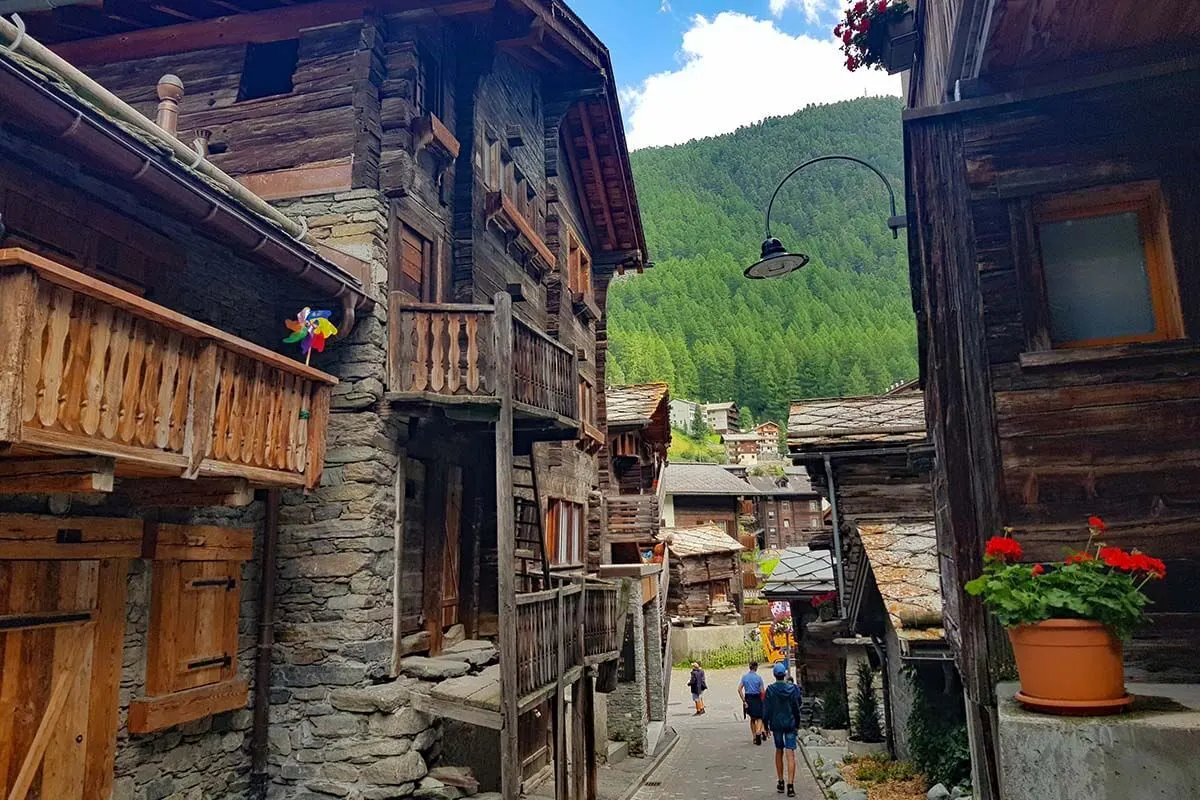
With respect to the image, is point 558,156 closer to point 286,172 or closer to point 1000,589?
point 286,172

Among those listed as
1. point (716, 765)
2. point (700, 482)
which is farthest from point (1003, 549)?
point (700, 482)

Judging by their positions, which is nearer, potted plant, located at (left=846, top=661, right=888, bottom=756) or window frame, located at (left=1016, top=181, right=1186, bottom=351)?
window frame, located at (left=1016, top=181, right=1186, bottom=351)

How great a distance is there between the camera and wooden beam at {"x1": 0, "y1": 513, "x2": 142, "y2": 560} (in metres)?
6.19

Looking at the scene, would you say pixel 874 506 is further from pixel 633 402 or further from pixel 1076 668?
pixel 1076 668

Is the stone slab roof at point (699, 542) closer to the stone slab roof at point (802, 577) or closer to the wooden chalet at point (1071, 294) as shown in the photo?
the stone slab roof at point (802, 577)

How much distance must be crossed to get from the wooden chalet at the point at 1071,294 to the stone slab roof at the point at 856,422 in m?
9.89

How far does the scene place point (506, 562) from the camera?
353 inches

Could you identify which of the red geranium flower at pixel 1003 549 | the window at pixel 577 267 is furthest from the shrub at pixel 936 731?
the window at pixel 577 267

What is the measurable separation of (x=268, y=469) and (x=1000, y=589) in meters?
5.63

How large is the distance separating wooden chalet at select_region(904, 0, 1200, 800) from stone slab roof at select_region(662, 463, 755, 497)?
140 ft

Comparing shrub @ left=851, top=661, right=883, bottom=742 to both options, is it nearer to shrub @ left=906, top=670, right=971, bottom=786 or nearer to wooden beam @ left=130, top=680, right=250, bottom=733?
shrub @ left=906, top=670, right=971, bottom=786

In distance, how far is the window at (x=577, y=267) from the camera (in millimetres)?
17375

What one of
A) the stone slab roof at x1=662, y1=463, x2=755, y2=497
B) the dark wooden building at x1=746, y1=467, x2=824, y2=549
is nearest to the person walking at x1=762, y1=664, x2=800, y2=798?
the stone slab roof at x1=662, y1=463, x2=755, y2=497

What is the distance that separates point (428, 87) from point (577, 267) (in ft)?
24.2
